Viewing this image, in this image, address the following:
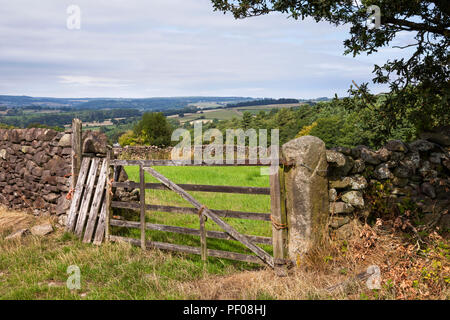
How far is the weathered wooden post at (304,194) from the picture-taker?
5.46m

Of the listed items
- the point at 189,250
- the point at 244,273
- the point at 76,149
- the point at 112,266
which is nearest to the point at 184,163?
the point at 189,250

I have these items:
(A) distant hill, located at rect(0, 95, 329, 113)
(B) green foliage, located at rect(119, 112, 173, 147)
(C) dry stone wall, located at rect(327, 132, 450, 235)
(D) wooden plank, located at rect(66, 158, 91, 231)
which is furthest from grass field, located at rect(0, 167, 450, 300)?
(A) distant hill, located at rect(0, 95, 329, 113)

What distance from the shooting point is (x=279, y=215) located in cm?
554

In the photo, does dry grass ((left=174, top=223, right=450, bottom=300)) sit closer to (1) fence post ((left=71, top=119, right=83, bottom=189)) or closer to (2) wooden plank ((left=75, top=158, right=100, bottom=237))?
(2) wooden plank ((left=75, top=158, right=100, bottom=237))

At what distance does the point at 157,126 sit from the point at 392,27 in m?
72.5

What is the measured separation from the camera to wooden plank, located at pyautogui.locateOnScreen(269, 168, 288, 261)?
5.52 metres

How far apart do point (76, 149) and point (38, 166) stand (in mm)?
1977

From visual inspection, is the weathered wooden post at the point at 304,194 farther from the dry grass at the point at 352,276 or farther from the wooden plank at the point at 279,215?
the dry grass at the point at 352,276

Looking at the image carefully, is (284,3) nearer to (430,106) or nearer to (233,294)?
(430,106)

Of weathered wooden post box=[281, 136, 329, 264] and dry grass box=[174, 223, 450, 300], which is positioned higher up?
weathered wooden post box=[281, 136, 329, 264]

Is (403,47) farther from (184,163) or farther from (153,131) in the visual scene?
(153,131)

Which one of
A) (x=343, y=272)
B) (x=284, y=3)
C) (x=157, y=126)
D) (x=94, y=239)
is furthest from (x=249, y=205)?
(x=157, y=126)

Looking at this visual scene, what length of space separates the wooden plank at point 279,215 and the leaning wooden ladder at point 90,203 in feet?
13.2

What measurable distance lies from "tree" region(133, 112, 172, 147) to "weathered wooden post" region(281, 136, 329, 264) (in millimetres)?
69492
